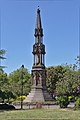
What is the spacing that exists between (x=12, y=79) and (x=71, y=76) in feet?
176

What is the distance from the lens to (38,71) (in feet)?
197

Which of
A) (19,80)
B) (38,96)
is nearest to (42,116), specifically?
(38,96)

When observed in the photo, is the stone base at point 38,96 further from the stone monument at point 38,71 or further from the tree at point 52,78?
the tree at point 52,78

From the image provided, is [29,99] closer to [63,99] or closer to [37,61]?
[37,61]

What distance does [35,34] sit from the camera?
204 ft

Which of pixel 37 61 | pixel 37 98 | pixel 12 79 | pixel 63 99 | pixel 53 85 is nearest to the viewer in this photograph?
pixel 63 99

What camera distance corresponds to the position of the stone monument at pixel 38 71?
58188 millimetres

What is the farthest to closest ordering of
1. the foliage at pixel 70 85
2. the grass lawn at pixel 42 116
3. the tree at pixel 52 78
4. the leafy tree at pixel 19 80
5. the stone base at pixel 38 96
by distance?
the leafy tree at pixel 19 80
the tree at pixel 52 78
the foliage at pixel 70 85
the stone base at pixel 38 96
the grass lawn at pixel 42 116

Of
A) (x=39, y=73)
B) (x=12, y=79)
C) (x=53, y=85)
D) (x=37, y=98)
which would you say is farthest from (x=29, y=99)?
(x=12, y=79)

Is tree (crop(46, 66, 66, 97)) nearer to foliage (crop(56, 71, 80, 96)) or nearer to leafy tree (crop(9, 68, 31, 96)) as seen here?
leafy tree (crop(9, 68, 31, 96))

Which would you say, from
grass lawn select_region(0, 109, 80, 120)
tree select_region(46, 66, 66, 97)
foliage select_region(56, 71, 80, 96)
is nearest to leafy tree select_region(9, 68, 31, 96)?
tree select_region(46, 66, 66, 97)

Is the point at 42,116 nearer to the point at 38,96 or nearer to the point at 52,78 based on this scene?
the point at 38,96

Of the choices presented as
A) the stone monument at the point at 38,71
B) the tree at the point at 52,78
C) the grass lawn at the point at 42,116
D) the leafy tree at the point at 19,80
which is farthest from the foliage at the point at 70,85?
the leafy tree at the point at 19,80

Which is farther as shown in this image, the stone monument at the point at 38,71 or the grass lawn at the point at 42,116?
the stone monument at the point at 38,71
